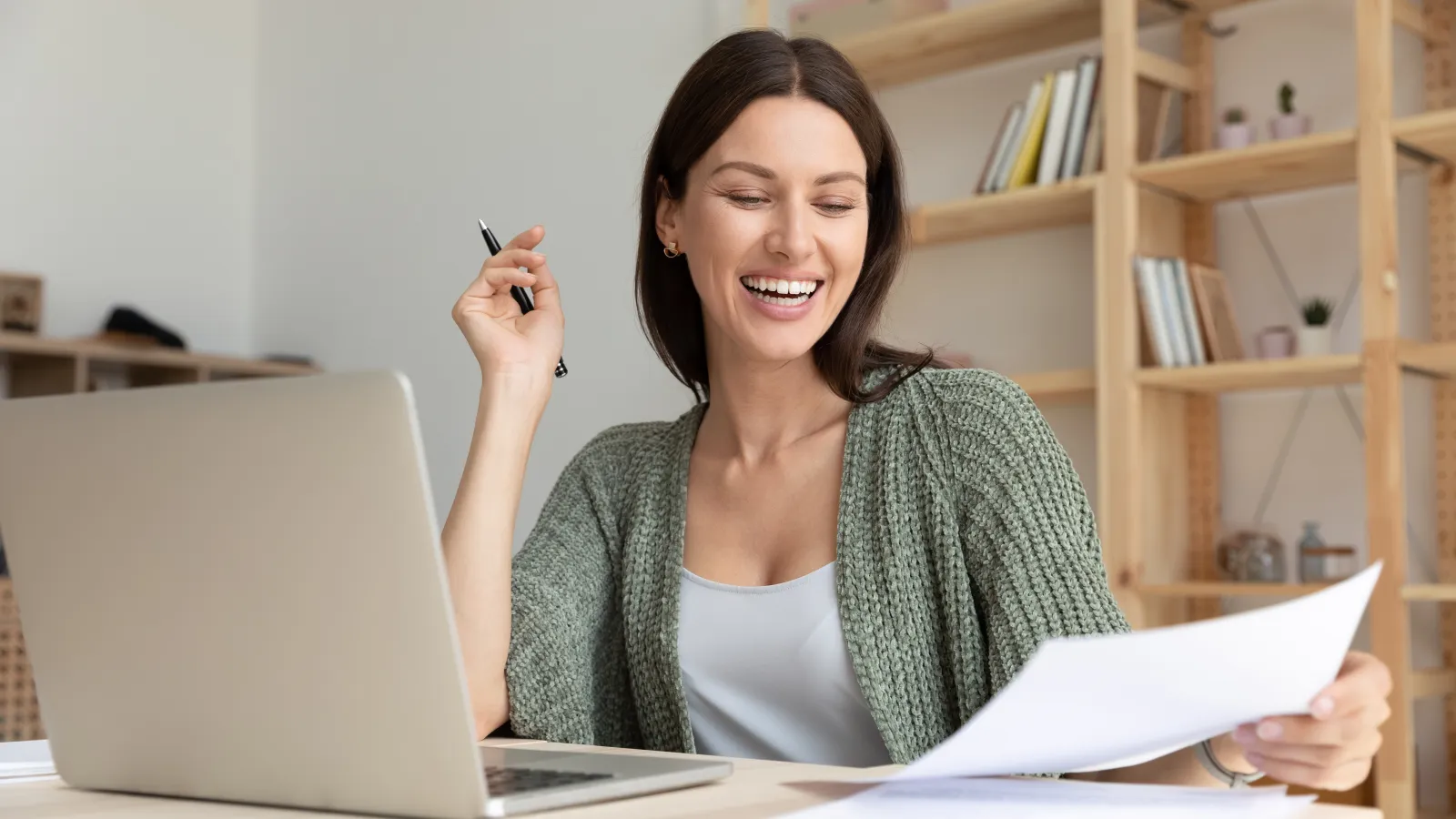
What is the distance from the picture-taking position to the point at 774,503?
4.71 ft

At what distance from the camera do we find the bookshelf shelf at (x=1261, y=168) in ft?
7.73

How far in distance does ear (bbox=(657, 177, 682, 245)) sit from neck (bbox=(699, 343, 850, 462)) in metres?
0.16

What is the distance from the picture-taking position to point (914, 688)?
1240mm

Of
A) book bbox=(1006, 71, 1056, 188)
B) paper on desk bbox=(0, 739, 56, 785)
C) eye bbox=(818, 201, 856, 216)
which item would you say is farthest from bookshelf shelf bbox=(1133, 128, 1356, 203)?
paper on desk bbox=(0, 739, 56, 785)

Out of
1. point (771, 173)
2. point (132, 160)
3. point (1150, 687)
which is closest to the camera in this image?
point (1150, 687)

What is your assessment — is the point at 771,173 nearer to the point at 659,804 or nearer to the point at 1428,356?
the point at 659,804

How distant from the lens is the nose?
141 cm

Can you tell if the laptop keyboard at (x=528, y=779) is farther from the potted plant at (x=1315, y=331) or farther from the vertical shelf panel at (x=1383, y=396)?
the potted plant at (x=1315, y=331)

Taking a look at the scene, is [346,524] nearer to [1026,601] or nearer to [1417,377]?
[1026,601]

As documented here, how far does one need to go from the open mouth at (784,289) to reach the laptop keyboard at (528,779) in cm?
72

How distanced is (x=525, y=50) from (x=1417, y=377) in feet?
8.04

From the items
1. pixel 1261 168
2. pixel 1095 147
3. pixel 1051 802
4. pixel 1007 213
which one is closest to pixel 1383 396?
pixel 1261 168

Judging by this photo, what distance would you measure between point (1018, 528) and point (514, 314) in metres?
0.61

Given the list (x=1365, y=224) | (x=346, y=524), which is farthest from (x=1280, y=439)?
(x=346, y=524)
